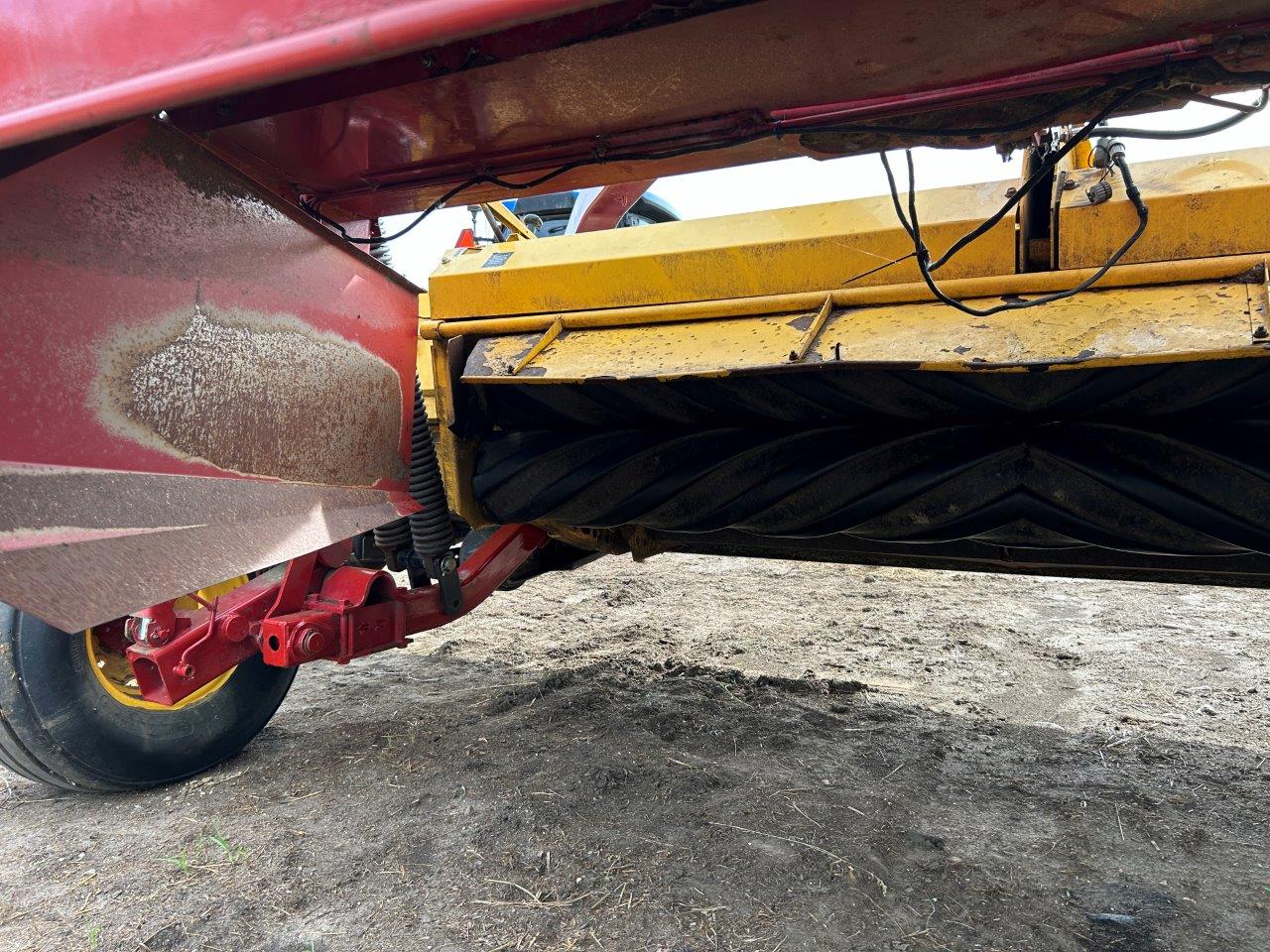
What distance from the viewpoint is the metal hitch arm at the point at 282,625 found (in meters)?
2.24

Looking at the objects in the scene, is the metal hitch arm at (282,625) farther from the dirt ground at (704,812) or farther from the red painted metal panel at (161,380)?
the red painted metal panel at (161,380)

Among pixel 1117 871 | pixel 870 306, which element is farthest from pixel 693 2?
pixel 1117 871

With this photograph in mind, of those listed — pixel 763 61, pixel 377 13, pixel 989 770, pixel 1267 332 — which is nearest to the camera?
pixel 377 13

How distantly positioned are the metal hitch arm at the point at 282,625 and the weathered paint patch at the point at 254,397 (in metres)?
0.71

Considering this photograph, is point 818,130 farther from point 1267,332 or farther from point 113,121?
point 113,121

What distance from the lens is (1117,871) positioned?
6.27 ft

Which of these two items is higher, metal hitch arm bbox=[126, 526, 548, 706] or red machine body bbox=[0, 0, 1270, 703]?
red machine body bbox=[0, 0, 1270, 703]

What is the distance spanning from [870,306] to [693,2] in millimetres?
848

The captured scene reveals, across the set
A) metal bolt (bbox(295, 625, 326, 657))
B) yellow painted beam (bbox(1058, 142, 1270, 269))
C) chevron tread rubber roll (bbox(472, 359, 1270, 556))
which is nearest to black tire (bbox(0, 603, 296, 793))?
metal bolt (bbox(295, 625, 326, 657))

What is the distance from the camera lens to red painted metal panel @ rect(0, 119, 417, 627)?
1106 millimetres

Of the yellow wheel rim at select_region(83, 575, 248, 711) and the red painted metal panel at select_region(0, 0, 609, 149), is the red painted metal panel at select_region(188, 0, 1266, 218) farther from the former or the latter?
the yellow wheel rim at select_region(83, 575, 248, 711)

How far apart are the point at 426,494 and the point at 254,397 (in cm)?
69

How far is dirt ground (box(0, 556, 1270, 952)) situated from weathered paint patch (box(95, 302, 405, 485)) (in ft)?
3.23

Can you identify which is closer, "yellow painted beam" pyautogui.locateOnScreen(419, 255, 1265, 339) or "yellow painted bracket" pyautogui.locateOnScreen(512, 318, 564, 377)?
"yellow painted beam" pyautogui.locateOnScreen(419, 255, 1265, 339)
